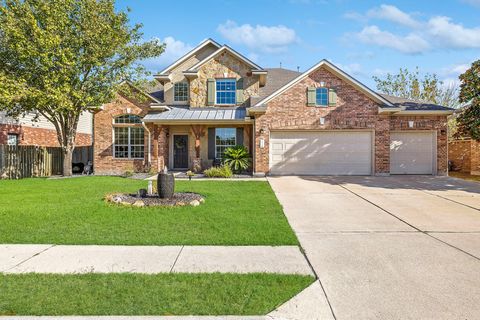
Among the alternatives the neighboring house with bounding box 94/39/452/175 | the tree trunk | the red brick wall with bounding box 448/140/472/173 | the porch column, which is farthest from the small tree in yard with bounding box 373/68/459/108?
the tree trunk

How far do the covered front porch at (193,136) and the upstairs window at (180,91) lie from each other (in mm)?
1188

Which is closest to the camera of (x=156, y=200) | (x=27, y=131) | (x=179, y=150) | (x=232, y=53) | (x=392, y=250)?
(x=392, y=250)

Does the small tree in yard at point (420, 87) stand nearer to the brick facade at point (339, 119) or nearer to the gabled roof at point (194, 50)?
the brick facade at point (339, 119)

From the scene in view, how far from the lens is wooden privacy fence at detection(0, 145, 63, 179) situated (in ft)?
52.6

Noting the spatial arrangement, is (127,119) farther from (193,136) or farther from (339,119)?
(339,119)

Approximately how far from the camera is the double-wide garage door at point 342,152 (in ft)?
54.3

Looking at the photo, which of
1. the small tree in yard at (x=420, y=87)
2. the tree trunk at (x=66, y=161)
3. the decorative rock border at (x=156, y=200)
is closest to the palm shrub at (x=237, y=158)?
the decorative rock border at (x=156, y=200)

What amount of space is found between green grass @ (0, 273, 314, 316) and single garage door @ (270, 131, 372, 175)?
12901 millimetres

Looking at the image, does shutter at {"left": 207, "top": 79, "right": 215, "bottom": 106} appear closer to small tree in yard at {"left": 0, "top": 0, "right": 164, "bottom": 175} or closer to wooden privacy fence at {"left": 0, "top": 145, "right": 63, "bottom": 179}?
small tree in yard at {"left": 0, "top": 0, "right": 164, "bottom": 175}

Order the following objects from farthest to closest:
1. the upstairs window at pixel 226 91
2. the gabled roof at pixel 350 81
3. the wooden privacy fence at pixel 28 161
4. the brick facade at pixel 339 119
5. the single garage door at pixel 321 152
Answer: the upstairs window at pixel 226 91
the single garage door at pixel 321 152
the brick facade at pixel 339 119
the wooden privacy fence at pixel 28 161
the gabled roof at pixel 350 81

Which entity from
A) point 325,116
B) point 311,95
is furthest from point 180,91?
point 325,116

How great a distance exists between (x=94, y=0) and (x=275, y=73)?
1278 centimetres

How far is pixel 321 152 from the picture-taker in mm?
16625

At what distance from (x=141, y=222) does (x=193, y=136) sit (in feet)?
40.6
